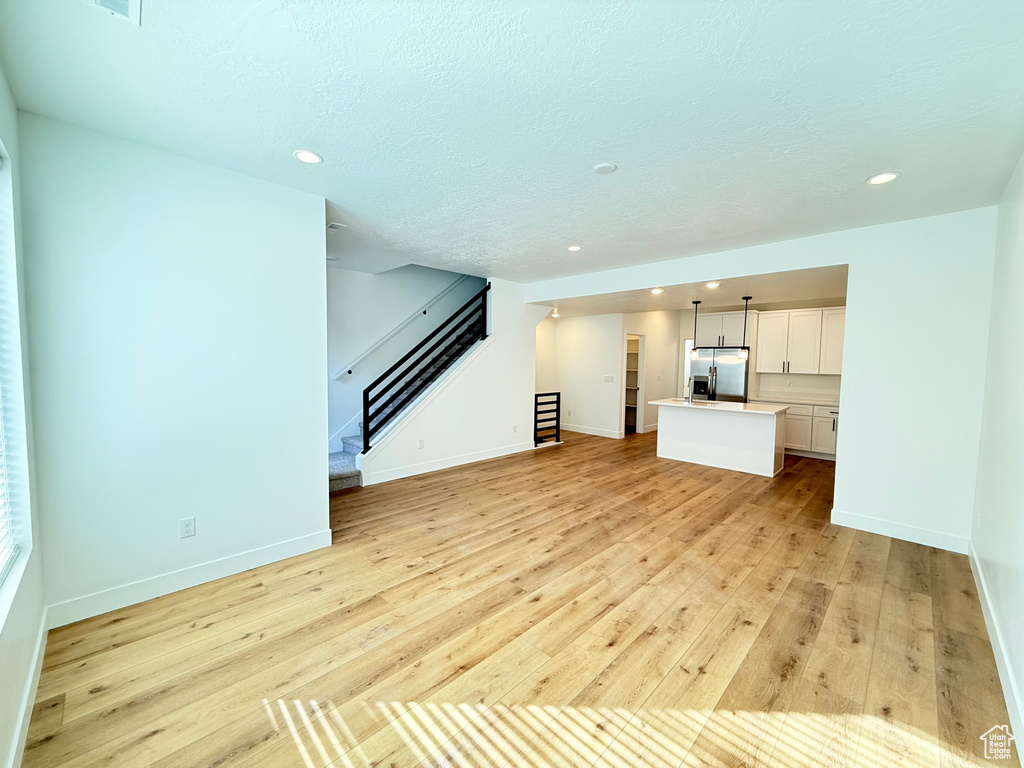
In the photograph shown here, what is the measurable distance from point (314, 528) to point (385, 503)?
3.33ft

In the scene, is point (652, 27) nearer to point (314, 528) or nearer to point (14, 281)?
point (14, 281)

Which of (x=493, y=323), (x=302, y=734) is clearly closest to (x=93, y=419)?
(x=302, y=734)

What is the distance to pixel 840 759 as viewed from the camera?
4.72 feet

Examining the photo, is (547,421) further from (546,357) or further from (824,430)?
(824,430)

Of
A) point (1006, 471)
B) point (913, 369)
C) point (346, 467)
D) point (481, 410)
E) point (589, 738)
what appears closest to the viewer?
point (589, 738)

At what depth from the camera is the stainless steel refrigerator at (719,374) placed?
654 cm

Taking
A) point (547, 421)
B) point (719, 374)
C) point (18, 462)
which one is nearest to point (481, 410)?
point (547, 421)

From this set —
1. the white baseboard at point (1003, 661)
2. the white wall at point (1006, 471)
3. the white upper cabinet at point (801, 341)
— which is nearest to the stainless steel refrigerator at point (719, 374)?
the white upper cabinet at point (801, 341)

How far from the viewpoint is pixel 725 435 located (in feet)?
17.8

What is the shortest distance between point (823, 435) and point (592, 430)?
3663 millimetres

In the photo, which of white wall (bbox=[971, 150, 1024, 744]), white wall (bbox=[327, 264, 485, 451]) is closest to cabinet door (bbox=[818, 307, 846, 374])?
white wall (bbox=[971, 150, 1024, 744])

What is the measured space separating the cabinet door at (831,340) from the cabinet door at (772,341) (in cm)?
47

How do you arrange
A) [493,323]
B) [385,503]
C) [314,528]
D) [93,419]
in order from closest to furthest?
[93,419]
[314,528]
[385,503]
[493,323]

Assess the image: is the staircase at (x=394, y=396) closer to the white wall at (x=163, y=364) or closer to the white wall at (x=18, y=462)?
the white wall at (x=163, y=364)
